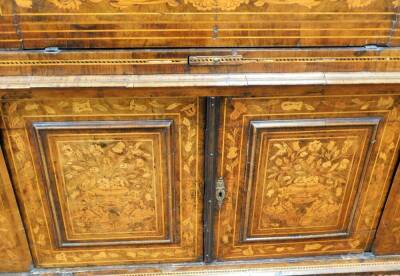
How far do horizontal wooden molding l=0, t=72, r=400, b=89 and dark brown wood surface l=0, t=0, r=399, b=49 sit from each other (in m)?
0.07

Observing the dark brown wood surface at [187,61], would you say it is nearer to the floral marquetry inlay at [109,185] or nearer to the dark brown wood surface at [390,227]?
the floral marquetry inlay at [109,185]

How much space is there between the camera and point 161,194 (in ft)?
3.76

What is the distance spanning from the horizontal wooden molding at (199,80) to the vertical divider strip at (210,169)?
0.07m

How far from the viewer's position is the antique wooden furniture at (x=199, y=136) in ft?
2.96

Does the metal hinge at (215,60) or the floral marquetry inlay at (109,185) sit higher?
the metal hinge at (215,60)

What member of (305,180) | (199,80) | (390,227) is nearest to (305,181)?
(305,180)

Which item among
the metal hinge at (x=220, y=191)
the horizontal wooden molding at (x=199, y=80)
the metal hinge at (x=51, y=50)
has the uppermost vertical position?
the metal hinge at (x=51, y=50)

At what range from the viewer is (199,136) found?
3.47ft

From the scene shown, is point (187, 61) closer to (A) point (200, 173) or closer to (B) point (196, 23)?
(B) point (196, 23)

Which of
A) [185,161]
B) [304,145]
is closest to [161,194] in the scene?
[185,161]

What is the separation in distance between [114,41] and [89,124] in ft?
0.73

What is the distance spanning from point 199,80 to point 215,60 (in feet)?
0.19

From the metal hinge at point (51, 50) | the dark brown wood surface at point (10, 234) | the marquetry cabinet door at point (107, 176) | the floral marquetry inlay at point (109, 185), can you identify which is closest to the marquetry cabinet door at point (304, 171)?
the marquetry cabinet door at point (107, 176)

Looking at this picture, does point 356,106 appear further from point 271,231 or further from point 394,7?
point 271,231
